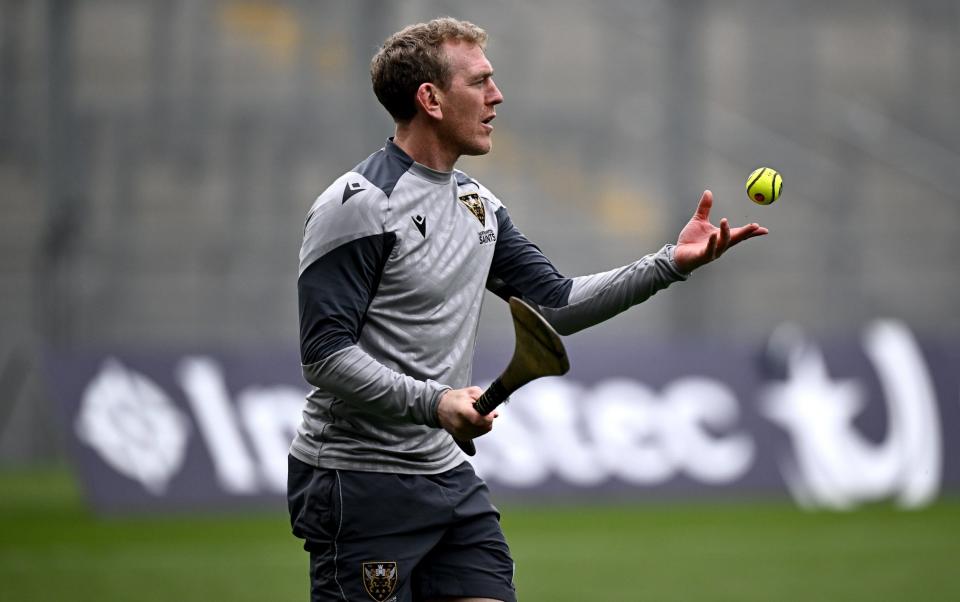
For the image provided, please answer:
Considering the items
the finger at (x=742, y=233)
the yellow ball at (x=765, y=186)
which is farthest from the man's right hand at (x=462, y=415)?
the yellow ball at (x=765, y=186)

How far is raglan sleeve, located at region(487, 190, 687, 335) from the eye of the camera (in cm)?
500

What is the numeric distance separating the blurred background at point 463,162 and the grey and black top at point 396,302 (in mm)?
12620

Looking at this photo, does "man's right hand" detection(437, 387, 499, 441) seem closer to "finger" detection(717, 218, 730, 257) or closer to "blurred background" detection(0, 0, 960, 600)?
"finger" detection(717, 218, 730, 257)

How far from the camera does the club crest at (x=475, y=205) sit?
4.98m

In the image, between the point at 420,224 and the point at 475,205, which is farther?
the point at 475,205

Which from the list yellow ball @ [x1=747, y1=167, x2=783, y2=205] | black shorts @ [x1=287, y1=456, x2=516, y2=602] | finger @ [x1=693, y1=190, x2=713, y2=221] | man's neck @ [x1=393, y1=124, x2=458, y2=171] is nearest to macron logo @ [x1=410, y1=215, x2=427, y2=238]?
man's neck @ [x1=393, y1=124, x2=458, y2=171]

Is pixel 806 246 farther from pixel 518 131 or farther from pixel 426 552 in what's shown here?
pixel 426 552

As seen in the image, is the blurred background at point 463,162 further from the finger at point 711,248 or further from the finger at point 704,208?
the finger at point 711,248

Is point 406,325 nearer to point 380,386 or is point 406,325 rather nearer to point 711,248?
point 380,386

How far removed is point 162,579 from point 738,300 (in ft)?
32.9

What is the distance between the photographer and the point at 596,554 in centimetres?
1107

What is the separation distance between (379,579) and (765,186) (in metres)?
1.83

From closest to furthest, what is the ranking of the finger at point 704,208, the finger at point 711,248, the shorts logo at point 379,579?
the shorts logo at point 379,579, the finger at point 711,248, the finger at point 704,208

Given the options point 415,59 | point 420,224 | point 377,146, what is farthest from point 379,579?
point 377,146
